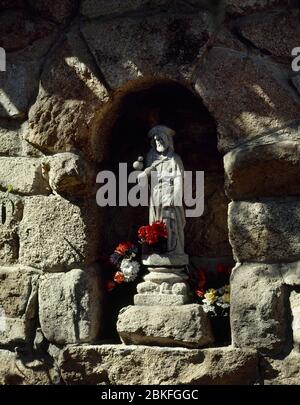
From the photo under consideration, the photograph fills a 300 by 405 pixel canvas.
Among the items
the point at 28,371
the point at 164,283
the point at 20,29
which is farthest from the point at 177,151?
the point at 28,371

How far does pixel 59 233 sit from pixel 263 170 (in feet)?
4.01

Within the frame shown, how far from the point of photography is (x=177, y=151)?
373 centimetres

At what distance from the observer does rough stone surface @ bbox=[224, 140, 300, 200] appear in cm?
306

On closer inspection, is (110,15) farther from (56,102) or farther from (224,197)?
(224,197)

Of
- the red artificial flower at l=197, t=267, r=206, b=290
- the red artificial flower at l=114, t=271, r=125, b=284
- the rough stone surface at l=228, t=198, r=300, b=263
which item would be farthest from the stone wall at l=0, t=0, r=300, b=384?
the red artificial flower at l=197, t=267, r=206, b=290

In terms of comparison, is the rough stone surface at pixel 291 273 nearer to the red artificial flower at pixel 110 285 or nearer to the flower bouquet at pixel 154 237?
the flower bouquet at pixel 154 237

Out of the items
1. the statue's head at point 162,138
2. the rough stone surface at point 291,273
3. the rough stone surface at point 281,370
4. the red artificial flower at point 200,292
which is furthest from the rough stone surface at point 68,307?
the rough stone surface at point 291,273

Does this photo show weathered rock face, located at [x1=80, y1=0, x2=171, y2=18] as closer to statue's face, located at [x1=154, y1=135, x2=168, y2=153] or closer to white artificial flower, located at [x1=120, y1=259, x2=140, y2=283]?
statue's face, located at [x1=154, y1=135, x2=168, y2=153]

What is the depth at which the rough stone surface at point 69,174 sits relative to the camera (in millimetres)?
3379

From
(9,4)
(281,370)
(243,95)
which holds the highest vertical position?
(9,4)

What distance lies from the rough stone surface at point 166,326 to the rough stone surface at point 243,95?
0.92 meters

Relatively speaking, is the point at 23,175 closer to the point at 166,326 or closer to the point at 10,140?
the point at 10,140

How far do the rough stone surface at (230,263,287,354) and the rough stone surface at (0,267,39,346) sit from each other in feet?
3.86

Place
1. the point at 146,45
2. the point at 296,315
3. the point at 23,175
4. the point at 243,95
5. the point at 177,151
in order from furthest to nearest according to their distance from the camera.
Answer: the point at 177,151, the point at 23,175, the point at 146,45, the point at 243,95, the point at 296,315
